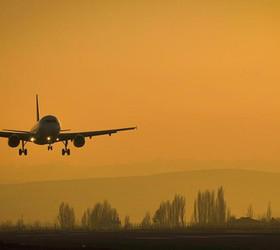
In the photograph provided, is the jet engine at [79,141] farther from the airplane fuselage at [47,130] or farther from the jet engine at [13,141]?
the jet engine at [13,141]

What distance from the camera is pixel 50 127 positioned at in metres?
179

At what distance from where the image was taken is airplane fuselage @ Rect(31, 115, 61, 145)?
179625mm

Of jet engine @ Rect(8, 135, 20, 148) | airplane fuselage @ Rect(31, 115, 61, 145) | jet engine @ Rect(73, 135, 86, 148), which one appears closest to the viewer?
airplane fuselage @ Rect(31, 115, 61, 145)

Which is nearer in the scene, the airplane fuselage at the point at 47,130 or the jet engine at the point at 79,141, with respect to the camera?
the airplane fuselage at the point at 47,130

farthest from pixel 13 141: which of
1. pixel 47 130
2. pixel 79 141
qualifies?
pixel 47 130

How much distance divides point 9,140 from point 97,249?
190 feet

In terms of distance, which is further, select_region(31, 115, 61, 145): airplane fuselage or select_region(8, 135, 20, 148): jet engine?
select_region(8, 135, 20, 148): jet engine

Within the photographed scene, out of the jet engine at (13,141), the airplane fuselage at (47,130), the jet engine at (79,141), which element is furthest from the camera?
the jet engine at (79,141)

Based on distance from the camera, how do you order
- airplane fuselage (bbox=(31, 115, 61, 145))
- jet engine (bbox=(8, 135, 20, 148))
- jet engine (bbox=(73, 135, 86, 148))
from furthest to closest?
jet engine (bbox=(73, 135, 86, 148)) → jet engine (bbox=(8, 135, 20, 148)) → airplane fuselage (bbox=(31, 115, 61, 145))

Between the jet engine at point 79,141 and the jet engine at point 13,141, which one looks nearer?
the jet engine at point 13,141

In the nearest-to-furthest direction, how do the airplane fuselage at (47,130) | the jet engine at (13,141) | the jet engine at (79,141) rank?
1. the airplane fuselage at (47,130)
2. the jet engine at (13,141)
3. the jet engine at (79,141)

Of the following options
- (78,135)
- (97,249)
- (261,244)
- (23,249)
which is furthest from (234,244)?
(78,135)

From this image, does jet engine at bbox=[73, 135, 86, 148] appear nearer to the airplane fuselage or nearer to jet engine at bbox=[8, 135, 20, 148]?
the airplane fuselage

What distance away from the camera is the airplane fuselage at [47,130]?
179625mm
